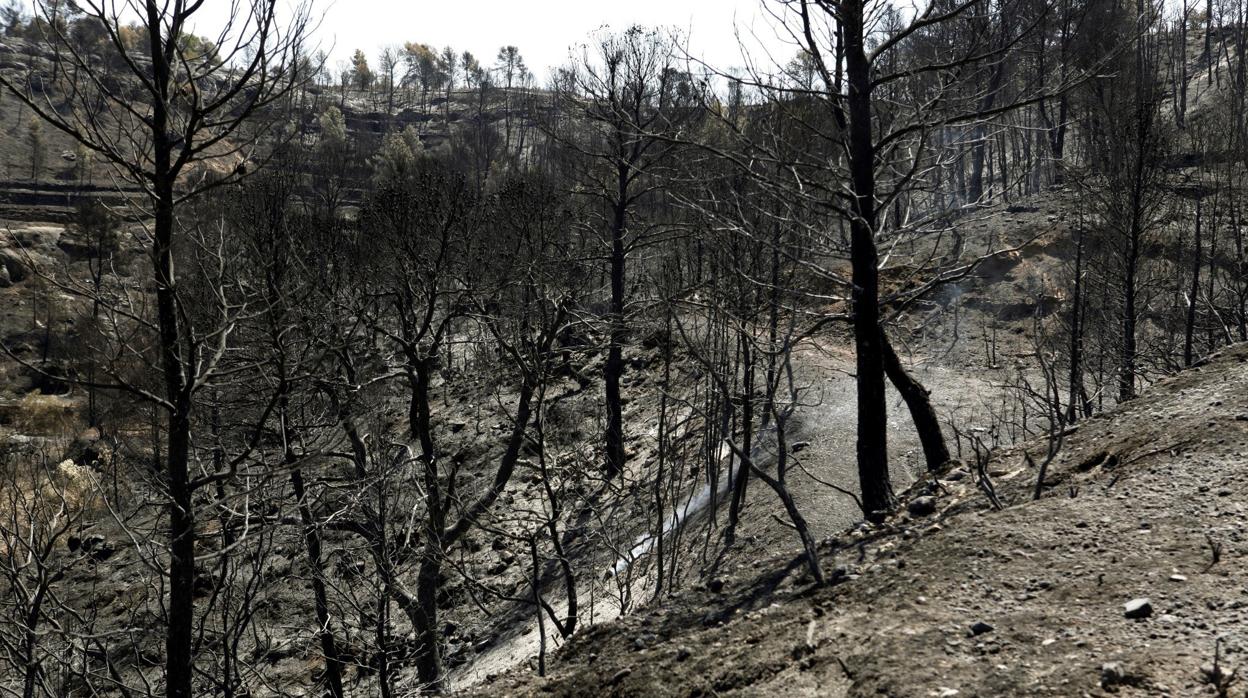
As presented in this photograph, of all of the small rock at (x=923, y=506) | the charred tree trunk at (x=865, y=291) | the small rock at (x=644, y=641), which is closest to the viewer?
the small rock at (x=644, y=641)

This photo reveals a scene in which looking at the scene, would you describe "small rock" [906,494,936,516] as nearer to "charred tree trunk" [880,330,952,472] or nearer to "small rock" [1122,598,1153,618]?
"charred tree trunk" [880,330,952,472]

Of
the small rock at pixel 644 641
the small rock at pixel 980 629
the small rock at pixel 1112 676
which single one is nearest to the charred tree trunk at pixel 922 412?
the small rock at pixel 644 641

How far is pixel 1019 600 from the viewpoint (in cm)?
396

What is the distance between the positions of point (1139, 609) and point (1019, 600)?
510 millimetres

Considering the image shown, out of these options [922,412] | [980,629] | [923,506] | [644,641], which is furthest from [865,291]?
[980,629]

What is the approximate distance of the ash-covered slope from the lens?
11.1ft

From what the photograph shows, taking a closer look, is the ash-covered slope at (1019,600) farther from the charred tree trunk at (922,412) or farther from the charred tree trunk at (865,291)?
the charred tree trunk at (922,412)

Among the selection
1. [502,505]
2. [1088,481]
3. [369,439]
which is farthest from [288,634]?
[1088,481]

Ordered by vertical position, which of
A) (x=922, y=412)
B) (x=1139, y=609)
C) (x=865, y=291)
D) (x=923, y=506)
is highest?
(x=865, y=291)

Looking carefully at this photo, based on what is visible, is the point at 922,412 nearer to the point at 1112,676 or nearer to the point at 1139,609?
the point at 1139,609

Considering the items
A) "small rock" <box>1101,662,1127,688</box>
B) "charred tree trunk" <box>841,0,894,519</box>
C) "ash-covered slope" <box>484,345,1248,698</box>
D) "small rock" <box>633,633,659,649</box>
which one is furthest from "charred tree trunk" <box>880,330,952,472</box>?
"small rock" <box>1101,662,1127,688</box>

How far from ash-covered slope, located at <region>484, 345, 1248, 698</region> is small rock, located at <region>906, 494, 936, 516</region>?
0.04 ft

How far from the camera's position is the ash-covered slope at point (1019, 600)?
337 centimetres

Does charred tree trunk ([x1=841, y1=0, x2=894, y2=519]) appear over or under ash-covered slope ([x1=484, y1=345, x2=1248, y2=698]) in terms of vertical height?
over
